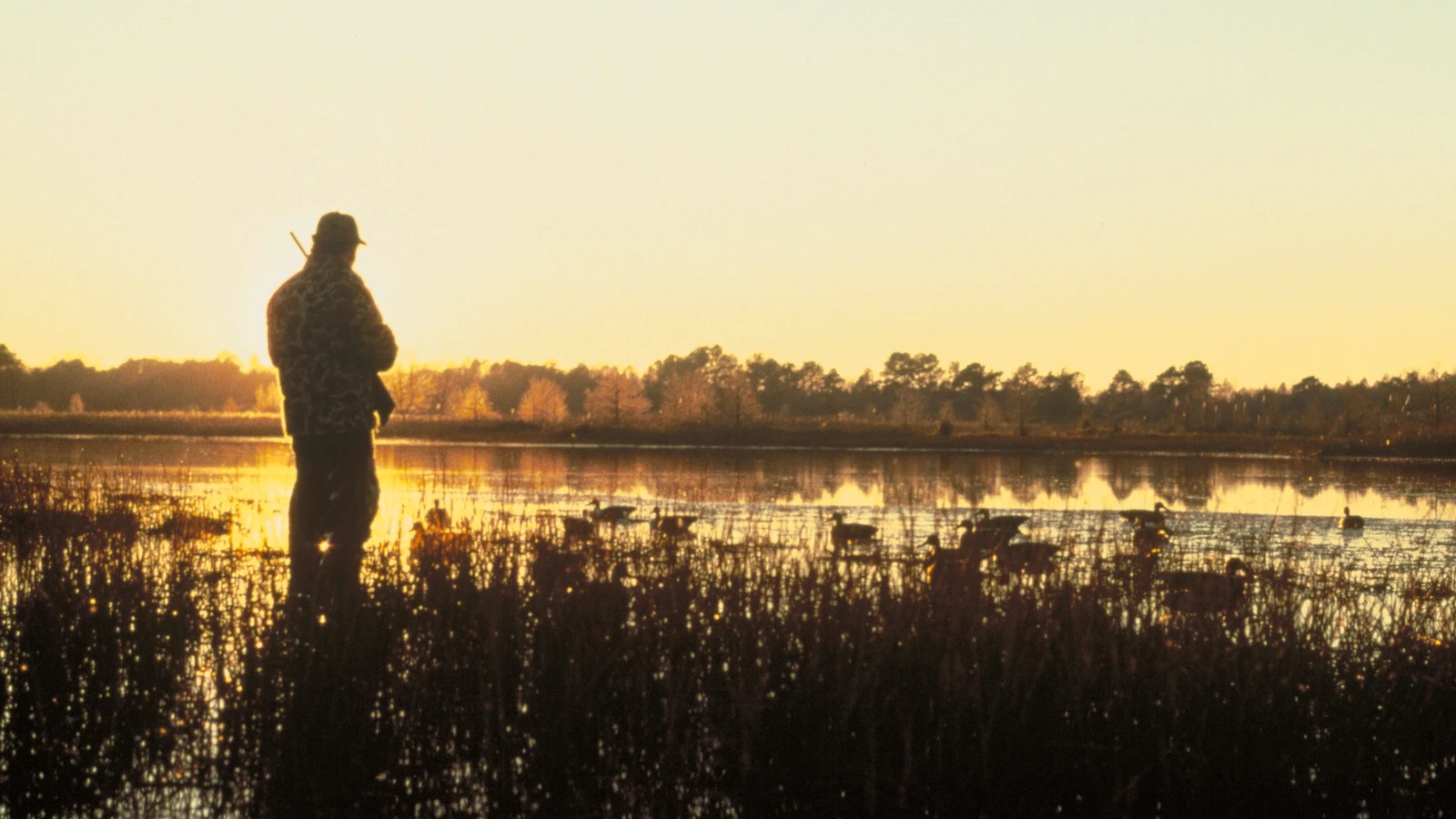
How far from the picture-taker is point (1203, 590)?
7082 millimetres

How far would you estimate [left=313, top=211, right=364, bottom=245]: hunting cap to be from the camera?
7035 millimetres

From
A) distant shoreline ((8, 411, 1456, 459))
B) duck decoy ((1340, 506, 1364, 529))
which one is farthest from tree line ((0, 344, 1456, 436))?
duck decoy ((1340, 506, 1364, 529))

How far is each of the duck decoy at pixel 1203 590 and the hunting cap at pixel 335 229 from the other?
4.76m

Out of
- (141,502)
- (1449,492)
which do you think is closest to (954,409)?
(1449,492)

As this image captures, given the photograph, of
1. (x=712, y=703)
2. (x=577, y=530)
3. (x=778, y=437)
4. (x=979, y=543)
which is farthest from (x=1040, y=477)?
(x=778, y=437)

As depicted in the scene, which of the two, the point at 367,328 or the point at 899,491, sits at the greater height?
the point at 367,328

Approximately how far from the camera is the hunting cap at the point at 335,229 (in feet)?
23.1

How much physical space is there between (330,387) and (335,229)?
856 mm

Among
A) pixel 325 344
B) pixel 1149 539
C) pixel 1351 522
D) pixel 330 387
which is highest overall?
pixel 325 344

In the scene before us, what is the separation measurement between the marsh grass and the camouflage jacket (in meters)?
0.98

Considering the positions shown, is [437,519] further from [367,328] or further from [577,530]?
[577,530]

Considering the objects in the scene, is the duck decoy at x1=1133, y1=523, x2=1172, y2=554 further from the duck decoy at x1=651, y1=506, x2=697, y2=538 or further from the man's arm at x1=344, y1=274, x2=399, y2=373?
the man's arm at x1=344, y1=274, x2=399, y2=373

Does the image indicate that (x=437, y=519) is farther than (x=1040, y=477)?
No

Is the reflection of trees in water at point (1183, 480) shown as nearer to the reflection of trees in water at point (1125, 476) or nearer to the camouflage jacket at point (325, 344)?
the reflection of trees in water at point (1125, 476)
